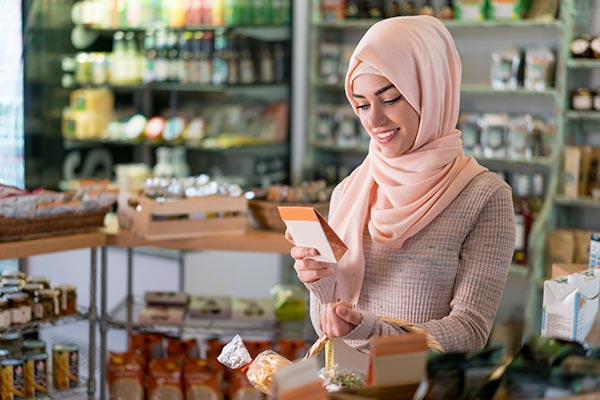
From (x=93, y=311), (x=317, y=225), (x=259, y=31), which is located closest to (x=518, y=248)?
(x=259, y=31)

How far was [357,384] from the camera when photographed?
1.79 m

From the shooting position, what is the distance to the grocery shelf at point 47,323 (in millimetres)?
3488

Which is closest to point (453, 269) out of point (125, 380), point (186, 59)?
point (125, 380)

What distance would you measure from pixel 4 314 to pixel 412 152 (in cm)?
183

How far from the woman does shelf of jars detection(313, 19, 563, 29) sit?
3018mm

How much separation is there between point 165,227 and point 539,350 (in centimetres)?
238

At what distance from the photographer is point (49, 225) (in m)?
3.64

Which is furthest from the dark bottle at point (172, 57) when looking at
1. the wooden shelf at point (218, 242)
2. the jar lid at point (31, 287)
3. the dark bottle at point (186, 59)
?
the jar lid at point (31, 287)

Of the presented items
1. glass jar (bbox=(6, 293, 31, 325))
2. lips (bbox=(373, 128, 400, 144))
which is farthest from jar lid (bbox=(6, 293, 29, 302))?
lips (bbox=(373, 128, 400, 144))

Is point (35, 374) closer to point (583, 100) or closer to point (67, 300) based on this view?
point (67, 300)

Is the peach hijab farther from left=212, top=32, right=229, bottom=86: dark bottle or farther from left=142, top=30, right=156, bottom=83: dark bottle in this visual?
left=142, top=30, right=156, bottom=83: dark bottle

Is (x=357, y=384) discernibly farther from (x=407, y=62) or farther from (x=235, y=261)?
(x=235, y=261)

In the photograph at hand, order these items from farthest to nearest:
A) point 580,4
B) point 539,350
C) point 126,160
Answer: point 126,160 < point 580,4 < point 539,350

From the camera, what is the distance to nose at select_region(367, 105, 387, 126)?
7.39 ft
